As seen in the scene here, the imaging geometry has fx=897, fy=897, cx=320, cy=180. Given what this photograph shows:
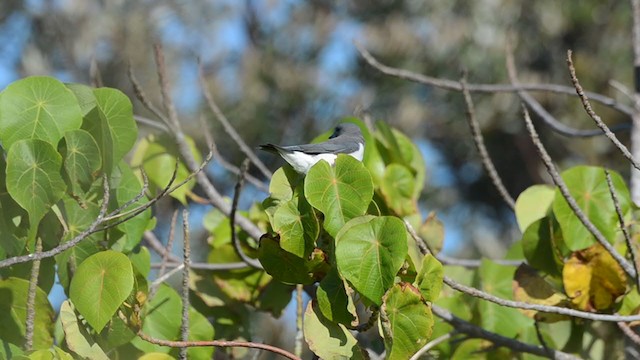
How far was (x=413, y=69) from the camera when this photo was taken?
880 centimetres

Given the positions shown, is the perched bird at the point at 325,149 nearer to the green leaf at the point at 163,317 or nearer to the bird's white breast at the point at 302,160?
the bird's white breast at the point at 302,160

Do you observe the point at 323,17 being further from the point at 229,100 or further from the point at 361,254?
the point at 361,254

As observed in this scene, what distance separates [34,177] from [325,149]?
0.89 metres

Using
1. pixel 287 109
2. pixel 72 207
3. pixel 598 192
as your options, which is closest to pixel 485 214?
pixel 287 109

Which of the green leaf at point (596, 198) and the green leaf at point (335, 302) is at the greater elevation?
the green leaf at point (596, 198)

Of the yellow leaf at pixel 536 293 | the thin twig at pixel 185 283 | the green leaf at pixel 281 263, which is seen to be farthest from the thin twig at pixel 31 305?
the yellow leaf at pixel 536 293

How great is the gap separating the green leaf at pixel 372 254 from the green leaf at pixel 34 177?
644 millimetres

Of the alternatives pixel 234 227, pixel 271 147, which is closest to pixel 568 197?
pixel 271 147

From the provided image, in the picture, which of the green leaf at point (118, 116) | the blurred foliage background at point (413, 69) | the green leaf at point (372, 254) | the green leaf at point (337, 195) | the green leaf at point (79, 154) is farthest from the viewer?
the blurred foliage background at point (413, 69)

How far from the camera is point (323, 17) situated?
9430mm

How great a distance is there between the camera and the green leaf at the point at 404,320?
5.91 feet

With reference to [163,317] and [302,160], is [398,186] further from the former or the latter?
[163,317]

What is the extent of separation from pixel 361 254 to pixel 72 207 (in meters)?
0.71

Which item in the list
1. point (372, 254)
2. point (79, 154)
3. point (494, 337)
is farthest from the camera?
point (494, 337)
